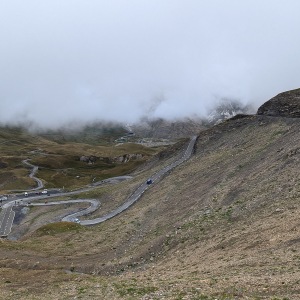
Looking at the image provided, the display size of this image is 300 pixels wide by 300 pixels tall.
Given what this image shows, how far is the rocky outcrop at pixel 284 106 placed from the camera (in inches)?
4053

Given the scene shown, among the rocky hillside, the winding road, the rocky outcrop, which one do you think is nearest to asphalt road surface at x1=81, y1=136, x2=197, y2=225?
the winding road

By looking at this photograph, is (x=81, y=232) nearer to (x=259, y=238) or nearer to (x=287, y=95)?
(x=259, y=238)

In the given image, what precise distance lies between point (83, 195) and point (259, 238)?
93.7 m

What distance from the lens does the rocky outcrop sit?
103 metres

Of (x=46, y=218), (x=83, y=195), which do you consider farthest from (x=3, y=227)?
(x=83, y=195)

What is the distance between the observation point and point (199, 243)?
4453cm

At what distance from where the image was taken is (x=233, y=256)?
35656mm

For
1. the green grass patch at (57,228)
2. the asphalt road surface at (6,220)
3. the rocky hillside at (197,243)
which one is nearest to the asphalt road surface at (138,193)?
the rocky hillside at (197,243)

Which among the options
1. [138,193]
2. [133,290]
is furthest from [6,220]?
[133,290]

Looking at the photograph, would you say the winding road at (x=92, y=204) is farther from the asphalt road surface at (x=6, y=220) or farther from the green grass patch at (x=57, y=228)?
the green grass patch at (x=57, y=228)

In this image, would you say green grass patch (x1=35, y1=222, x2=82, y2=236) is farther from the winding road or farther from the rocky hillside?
the winding road

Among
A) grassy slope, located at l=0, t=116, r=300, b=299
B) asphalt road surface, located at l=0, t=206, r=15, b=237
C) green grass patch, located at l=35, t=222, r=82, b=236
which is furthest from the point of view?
asphalt road surface, located at l=0, t=206, r=15, b=237

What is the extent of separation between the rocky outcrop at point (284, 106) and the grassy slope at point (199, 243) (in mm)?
10218

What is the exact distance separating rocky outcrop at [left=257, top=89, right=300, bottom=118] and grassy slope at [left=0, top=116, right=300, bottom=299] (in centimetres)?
1022
